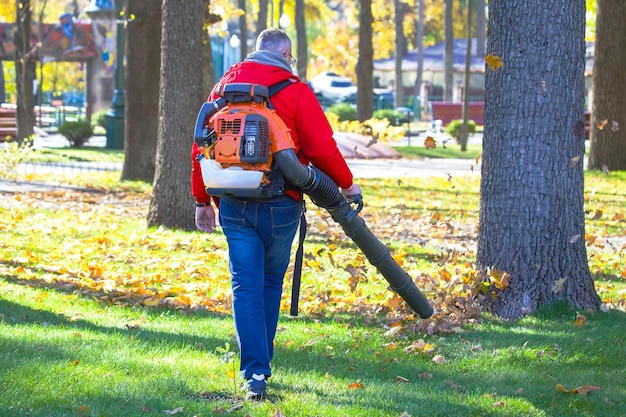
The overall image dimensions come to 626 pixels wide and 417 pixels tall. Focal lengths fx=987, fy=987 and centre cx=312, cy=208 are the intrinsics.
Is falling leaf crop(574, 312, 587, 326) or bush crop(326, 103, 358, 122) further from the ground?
bush crop(326, 103, 358, 122)

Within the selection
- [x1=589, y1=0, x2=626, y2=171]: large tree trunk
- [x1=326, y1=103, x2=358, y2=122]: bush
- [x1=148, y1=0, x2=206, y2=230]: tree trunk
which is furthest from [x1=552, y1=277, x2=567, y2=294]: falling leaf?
[x1=326, y1=103, x2=358, y2=122]: bush

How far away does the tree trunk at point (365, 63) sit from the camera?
2753cm

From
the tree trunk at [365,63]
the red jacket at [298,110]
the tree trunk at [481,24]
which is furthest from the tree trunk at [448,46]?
the red jacket at [298,110]

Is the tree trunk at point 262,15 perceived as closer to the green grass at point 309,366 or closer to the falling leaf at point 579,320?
the green grass at point 309,366

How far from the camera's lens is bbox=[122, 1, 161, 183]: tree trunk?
1686cm

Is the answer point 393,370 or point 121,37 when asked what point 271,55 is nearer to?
point 393,370

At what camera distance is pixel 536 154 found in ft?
21.5

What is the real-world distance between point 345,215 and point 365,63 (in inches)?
923

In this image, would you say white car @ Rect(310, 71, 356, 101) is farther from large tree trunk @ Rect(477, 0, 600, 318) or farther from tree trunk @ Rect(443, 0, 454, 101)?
large tree trunk @ Rect(477, 0, 600, 318)

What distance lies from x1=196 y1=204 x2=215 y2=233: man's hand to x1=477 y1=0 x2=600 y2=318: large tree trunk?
237 centimetres

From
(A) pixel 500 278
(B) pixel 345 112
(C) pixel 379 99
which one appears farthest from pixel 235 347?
(C) pixel 379 99

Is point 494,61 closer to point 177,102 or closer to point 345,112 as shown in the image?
point 177,102

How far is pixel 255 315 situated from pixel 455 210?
964 cm

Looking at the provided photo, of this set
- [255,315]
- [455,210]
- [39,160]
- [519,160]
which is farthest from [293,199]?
[39,160]
